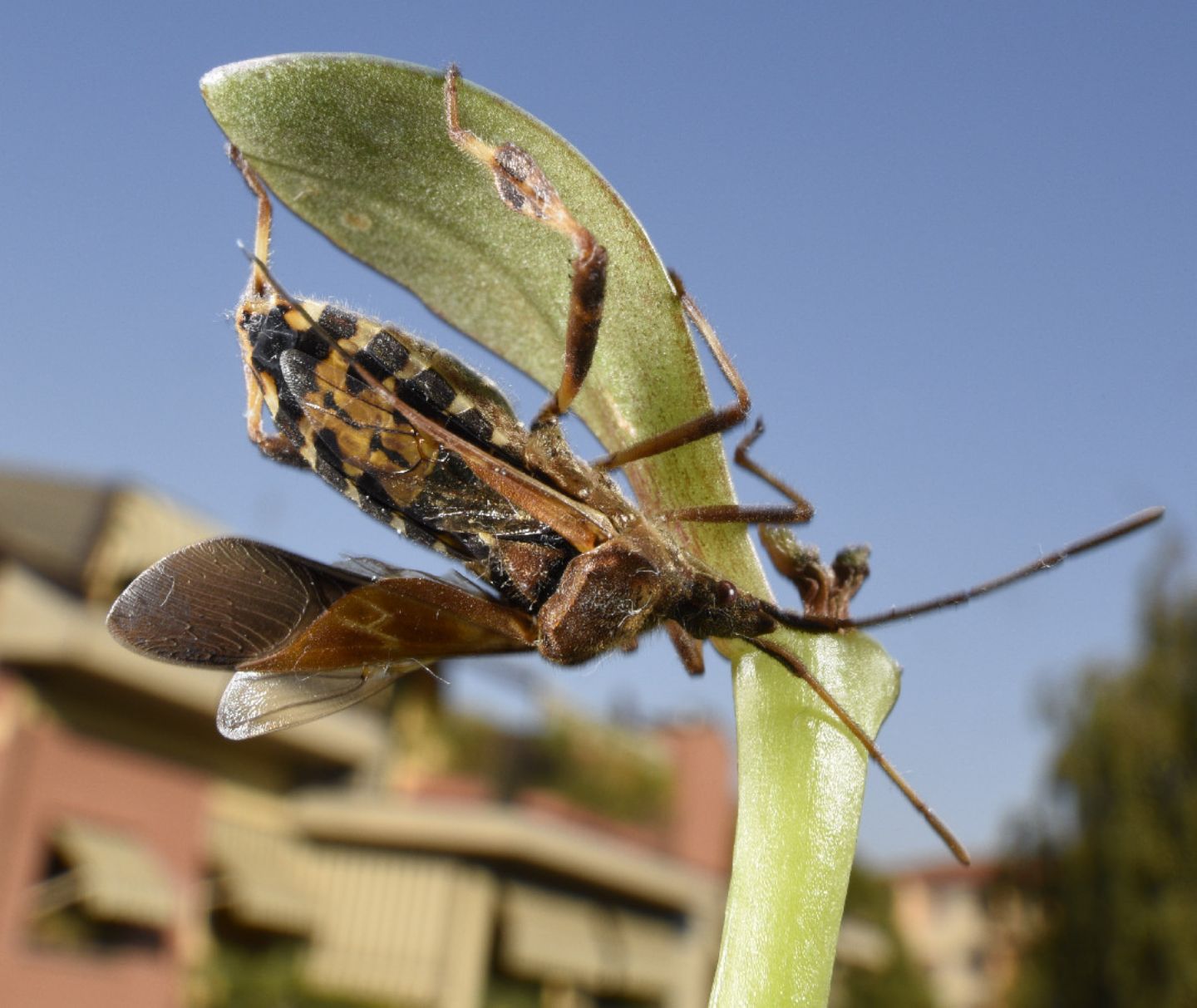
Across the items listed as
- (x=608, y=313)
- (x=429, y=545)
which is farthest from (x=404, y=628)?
(x=608, y=313)

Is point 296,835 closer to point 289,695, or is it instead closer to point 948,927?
point 289,695

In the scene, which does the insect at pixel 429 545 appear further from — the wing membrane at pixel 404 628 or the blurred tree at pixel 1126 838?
the blurred tree at pixel 1126 838

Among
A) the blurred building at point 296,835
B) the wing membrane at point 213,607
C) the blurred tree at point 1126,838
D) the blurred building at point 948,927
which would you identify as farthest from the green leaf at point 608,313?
the blurred building at point 948,927

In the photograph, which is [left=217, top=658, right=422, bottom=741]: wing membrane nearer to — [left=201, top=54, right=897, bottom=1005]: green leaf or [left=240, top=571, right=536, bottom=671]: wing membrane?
[left=240, top=571, right=536, bottom=671]: wing membrane

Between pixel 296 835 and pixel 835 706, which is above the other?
pixel 835 706

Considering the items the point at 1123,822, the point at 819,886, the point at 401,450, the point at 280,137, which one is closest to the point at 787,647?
the point at 819,886

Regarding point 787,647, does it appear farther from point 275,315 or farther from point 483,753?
point 483,753
